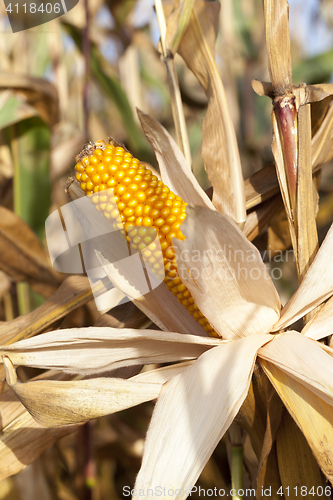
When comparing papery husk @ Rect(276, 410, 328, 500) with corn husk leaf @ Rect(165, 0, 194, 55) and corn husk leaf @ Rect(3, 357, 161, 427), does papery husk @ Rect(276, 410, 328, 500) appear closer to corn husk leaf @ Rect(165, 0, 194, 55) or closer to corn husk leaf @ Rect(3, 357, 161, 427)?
corn husk leaf @ Rect(3, 357, 161, 427)

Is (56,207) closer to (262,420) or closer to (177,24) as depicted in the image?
(177,24)

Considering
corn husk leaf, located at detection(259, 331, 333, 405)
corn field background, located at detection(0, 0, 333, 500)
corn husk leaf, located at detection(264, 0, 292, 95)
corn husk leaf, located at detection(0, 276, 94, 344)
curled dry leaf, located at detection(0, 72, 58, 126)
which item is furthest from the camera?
curled dry leaf, located at detection(0, 72, 58, 126)

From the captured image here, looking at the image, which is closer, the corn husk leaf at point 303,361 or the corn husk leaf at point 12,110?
the corn husk leaf at point 303,361

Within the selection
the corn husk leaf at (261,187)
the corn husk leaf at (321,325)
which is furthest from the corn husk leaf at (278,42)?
the corn husk leaf at (321,325)


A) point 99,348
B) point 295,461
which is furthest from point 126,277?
point 295,461

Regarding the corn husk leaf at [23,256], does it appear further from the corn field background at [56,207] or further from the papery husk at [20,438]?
the papery husk at [20,438]

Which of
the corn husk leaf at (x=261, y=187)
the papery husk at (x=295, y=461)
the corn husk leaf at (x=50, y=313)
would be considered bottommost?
the papery husk at (x=295, y=461)

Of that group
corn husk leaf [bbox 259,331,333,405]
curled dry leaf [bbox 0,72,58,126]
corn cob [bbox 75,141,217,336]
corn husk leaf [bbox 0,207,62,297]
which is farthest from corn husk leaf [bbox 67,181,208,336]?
curled dry leaf [bbox 0,72,58,126]
